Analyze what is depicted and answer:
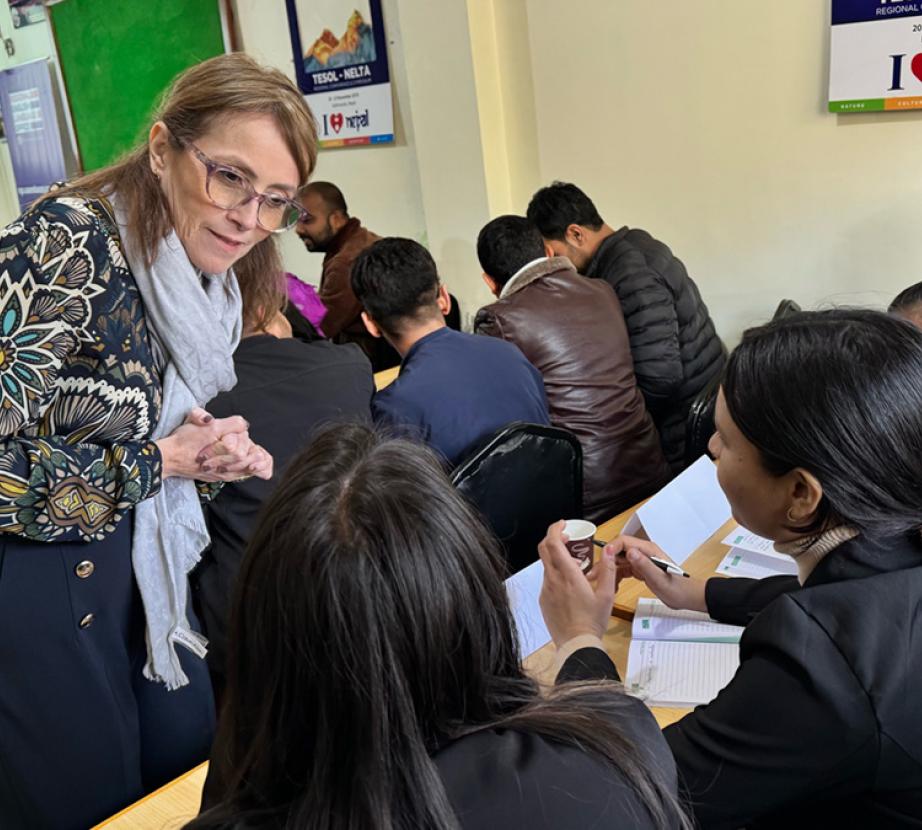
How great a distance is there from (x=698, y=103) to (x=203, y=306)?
7.41ft

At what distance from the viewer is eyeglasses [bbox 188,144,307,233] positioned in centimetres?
119

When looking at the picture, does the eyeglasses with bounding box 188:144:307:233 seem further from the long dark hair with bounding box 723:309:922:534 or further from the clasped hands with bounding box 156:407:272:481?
the long dark hair with bounding box 723:309:922:534

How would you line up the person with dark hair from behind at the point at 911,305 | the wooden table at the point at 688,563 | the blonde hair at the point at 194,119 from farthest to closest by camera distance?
the person with dark hair from behind at the point at 911,305 → the wooden table at the point at 688,563 → the blonde hair at the point at 194,119

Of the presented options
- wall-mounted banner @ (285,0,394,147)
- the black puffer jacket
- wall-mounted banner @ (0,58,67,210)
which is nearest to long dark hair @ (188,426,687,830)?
the black puffer jacket

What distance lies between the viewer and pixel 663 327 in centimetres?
263

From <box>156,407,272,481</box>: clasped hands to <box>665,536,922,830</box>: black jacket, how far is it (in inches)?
28.9

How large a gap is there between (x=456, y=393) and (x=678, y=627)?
0.77 meters

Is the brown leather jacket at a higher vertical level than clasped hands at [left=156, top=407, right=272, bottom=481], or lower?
lower

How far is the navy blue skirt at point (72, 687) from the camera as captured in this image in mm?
1187

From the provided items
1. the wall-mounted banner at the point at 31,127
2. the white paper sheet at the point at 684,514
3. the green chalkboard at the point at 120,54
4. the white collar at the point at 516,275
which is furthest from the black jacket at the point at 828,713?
the wall-mounted banner at the point at 31,127

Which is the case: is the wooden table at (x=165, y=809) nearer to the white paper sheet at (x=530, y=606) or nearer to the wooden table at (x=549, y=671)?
the wooden table at (x=549, y=671)

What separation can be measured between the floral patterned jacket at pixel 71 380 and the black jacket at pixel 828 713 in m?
0.83

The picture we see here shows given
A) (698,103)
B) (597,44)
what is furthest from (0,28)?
(698,103)

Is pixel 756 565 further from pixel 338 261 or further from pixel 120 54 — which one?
pixel 120 54
